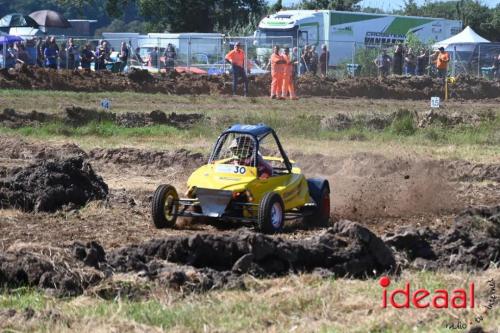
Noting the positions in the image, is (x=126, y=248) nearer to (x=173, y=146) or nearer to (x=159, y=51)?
(x=173, y=146)

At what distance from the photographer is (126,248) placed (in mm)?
9789

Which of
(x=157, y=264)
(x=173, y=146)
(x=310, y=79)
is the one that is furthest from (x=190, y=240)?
(x=310, y=79)

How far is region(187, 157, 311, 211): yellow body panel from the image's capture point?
1310cm

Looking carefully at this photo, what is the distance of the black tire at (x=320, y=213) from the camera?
45.9 ft

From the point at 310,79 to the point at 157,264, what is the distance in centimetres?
3102

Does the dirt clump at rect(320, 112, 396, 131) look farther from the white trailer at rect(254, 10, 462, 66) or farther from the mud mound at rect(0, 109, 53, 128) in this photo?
the white trailer at rect(254, 10, 462, 66)

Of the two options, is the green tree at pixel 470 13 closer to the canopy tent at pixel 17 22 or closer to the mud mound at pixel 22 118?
the canopy tent at pixel 17 22

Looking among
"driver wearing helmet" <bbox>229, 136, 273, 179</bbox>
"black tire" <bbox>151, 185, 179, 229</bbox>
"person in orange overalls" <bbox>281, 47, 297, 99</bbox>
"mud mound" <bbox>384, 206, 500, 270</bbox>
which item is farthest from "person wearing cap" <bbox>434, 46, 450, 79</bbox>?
"mud mound" <bbox>384, 206, 500, 270</bbox>

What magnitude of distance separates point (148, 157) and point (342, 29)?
109ft

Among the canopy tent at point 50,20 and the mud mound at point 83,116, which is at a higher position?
the canopy tent at point 50,20

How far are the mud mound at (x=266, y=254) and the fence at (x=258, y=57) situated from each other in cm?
3154

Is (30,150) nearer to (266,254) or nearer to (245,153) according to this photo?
(245,153)

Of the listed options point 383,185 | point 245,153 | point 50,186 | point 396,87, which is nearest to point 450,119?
point 383,185

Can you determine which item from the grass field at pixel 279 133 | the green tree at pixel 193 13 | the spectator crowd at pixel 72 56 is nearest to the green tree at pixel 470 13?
the green tree at pixel 193 13
